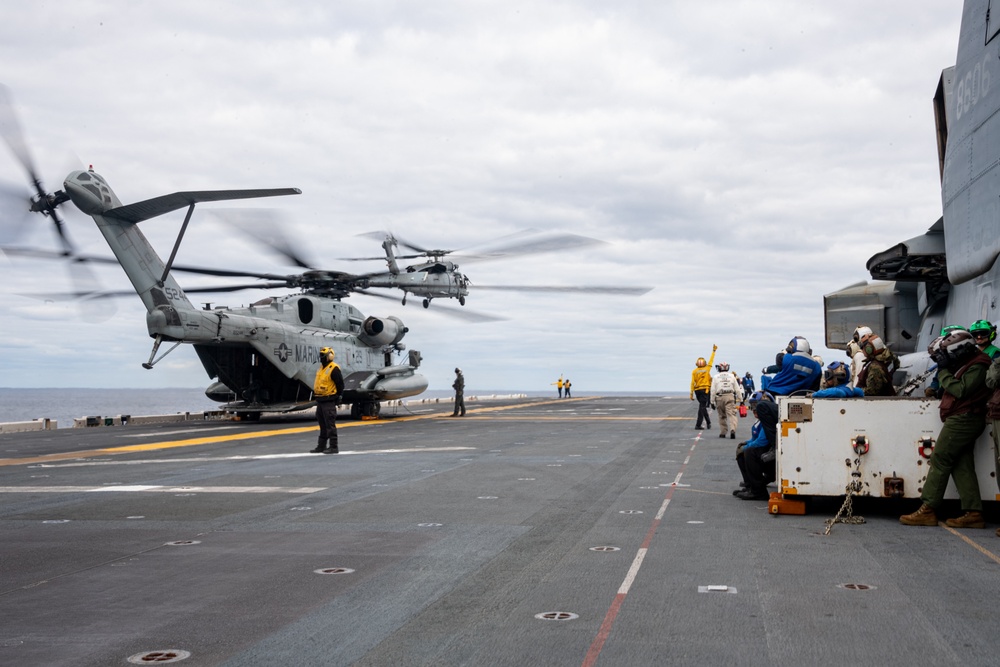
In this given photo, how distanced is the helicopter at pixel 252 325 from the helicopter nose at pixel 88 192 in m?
0.02

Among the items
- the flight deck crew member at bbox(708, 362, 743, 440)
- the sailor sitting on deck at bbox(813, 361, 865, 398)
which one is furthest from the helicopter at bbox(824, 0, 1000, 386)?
the flight deck crew member at bbox(708, 362, 743, 440)

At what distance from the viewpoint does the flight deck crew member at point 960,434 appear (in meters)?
8.13

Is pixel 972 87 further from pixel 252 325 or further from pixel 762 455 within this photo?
pixel 252 325

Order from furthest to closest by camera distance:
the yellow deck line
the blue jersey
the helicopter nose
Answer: the helicopter nose, the blue jersey, the yellow deck line

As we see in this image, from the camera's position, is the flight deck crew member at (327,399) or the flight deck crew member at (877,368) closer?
the flight deck crew member at (877,368)

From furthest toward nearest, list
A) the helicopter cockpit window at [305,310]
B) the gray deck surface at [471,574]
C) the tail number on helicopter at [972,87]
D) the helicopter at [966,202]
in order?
the helicopter cockpit window at [305,310] < the tail number on helicopter at [972,87] < the helicopter at [966,202] < the gray deck surface at [471,574]

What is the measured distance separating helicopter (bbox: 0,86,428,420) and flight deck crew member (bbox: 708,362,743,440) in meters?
10.9

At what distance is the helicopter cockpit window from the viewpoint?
2880cm

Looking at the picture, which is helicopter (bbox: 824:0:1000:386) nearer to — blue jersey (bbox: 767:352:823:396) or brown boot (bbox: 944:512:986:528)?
blue jersey (bbox: 767:352:823:396)

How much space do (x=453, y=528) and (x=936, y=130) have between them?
42.4 feet

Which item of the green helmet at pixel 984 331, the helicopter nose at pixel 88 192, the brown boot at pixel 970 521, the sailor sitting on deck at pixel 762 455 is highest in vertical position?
the helicopter nose at pixel 88 192

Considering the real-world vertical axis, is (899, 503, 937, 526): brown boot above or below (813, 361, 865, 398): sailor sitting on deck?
below

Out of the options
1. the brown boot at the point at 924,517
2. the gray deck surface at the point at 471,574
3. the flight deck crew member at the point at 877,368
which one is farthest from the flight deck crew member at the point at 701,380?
the brown boot at the point at 924,517

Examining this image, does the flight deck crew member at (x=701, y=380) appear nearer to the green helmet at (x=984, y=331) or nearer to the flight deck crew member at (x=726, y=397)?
the flight deck crew member at (x=726, y=397)
